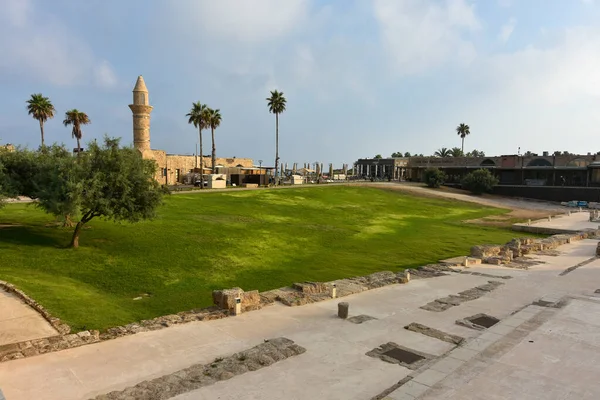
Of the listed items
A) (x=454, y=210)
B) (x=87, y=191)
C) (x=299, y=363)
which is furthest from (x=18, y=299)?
(x=454, y=210)

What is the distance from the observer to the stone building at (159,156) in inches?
2191

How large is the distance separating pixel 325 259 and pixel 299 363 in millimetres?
16487

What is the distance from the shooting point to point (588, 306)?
15.8 metres

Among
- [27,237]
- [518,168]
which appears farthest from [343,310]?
[518,168]

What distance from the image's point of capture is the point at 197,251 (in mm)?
24875

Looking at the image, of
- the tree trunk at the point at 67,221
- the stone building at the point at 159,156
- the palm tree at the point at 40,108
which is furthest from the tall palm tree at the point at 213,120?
the tree trunk at the point at 67,221

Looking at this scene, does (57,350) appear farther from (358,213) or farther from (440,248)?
(358,213)

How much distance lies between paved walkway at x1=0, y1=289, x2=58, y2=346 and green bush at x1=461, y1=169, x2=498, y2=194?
82.2 m

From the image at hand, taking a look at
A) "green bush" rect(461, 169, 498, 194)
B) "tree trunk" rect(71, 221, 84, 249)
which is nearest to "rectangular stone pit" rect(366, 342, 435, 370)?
"tree trunk" rect(71, 221, 84, 249)

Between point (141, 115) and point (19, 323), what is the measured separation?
1892 inches

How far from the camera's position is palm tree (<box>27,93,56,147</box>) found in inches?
2307

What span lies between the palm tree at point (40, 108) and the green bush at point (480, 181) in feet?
249

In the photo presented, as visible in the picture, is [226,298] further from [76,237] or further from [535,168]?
[535,168]

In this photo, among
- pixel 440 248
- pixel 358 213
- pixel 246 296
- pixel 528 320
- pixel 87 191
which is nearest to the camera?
pixel 528 320
